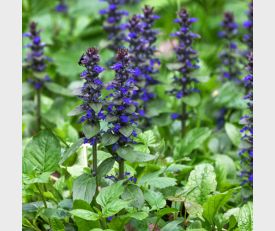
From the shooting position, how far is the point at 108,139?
3529mm

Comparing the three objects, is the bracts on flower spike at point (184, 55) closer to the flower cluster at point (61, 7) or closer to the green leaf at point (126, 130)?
the green leaf at point (126, 130)

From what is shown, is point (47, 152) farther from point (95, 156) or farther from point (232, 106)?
point (232, 106)

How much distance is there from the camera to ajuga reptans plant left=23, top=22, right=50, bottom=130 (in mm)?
5078

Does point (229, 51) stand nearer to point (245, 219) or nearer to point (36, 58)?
point (36, 58)

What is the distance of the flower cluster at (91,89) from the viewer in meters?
3.49

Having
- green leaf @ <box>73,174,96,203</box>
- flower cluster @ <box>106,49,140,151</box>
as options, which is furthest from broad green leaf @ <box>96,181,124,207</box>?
flower cluster @ <box>106,49,140,151</box>

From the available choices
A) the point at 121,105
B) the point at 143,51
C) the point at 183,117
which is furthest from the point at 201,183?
the point at 143,51

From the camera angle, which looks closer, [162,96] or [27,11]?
[162,96]

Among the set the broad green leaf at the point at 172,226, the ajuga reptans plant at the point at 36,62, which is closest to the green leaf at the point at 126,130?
the broad green leaf at the point at 172,226

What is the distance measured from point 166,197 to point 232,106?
1.71 meters

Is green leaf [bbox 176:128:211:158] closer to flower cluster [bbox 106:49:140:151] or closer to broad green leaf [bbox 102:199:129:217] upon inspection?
flower cluster [bbox 106:49:140:151]

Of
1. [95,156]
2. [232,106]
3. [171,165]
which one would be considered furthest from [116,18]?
[95,156]

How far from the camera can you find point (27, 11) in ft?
21.2

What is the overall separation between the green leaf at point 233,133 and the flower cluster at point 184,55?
389 mm
